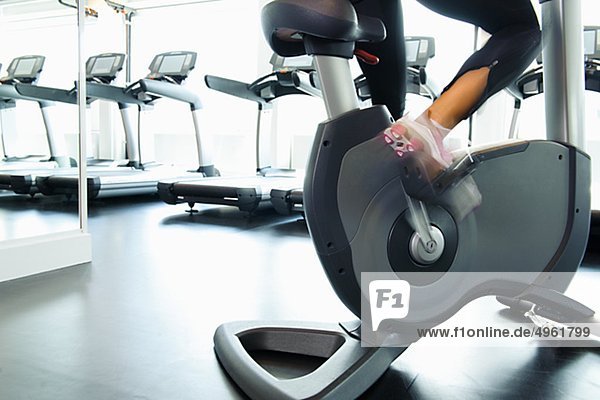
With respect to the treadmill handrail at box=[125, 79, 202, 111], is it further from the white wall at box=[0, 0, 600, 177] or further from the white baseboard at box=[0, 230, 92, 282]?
the white baseboard at box=[0, 230, 92, 282]

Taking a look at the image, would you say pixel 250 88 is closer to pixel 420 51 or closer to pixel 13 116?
pixel 420 51

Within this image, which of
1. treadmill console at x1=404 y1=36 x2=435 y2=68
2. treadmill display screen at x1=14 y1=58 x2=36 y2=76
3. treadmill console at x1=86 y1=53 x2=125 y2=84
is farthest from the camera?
treadmill console at x1=86 y1=53 x2=125 y2=84

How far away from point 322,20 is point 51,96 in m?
4.66

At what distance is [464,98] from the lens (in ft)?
3.93

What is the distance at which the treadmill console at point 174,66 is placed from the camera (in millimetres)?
5281

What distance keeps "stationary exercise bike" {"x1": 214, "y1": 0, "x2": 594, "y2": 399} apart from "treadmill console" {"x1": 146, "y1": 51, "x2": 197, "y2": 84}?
4309mm

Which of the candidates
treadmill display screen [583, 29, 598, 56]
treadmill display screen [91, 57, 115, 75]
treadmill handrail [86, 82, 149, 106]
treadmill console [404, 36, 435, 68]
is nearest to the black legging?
treadmill display screen [583, 29, 598, 56]

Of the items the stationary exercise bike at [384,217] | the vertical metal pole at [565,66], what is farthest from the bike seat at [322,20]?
the vertical metal pole at [565,66]

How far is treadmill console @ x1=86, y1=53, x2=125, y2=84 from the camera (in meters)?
5.73

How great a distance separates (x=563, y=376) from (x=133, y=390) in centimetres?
109

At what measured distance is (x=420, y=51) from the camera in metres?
4.09

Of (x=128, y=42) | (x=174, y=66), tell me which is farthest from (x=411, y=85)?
(x=128, y=42)

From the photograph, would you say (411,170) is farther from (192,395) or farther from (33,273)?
(33,273)

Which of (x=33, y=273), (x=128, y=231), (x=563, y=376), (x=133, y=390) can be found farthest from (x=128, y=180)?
(x=563, y=376)
